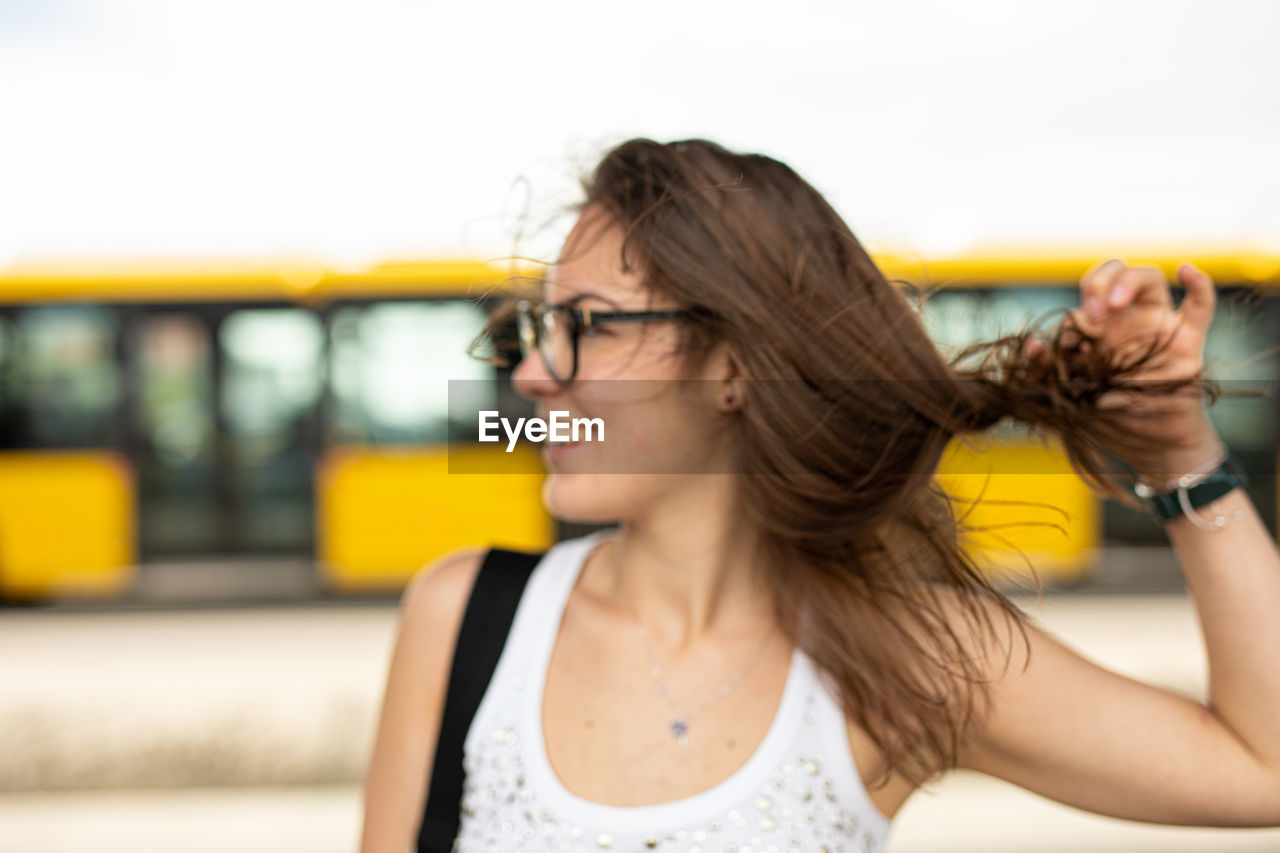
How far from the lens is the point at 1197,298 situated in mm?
1269

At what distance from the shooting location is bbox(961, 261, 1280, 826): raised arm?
4.14ft

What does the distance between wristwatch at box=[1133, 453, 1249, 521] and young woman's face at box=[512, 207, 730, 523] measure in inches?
23.1

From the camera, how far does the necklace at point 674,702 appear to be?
53.4 inches

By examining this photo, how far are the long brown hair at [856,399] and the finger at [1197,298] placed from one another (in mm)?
76

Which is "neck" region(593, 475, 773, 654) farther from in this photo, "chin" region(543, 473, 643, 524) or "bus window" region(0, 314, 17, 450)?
"bus window" region(0, 314, 17, 450)

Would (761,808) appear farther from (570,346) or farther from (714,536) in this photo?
(570,346)

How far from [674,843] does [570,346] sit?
2.09 feet

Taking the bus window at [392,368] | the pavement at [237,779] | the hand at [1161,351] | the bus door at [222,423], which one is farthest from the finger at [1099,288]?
the bus door at [222,423]

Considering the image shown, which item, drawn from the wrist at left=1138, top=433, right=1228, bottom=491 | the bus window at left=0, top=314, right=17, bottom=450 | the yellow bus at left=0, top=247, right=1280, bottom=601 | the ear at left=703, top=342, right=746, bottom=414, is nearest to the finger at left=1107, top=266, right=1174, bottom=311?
the wrist at left=1138, top=433, right=1228, bottom=491

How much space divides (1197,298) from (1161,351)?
90mm

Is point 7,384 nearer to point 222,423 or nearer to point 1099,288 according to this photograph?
point 222,423

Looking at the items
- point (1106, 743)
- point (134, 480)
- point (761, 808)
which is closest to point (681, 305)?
point (761, 808)

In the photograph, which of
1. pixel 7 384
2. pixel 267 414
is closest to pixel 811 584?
pixel 267 414

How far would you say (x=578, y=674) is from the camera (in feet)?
4.66
